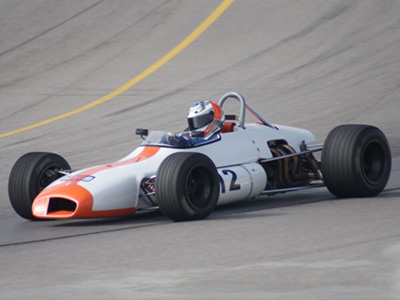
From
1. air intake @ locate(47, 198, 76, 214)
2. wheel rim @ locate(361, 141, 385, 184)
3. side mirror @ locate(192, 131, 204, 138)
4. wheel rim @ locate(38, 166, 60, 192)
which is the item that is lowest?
wheel rim @ locate(361, 141, 385, 184)

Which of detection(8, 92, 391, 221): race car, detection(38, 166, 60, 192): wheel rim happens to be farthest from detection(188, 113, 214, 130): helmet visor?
detection(38, 166, 60, 192): wheel rim

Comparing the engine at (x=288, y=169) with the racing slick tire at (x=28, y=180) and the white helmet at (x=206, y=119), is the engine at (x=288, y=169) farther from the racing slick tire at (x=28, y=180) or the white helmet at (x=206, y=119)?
the racing slick tire at (x=28, y=180)

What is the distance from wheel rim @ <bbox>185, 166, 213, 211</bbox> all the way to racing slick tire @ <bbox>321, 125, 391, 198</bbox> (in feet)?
4.76

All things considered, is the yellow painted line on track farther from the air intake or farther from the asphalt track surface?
the air intake

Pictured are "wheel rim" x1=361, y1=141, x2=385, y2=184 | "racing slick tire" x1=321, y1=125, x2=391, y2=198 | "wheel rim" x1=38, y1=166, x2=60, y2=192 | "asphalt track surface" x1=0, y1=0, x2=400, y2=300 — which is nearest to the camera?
"asphalt track surface" x1=0, y1=0, x2=400, y2=300

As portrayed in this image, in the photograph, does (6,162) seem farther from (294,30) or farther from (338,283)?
(294,30)

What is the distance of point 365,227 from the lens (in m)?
7.65

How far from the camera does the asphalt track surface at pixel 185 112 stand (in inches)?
238

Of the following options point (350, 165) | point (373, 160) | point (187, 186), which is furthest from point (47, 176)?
point (373, 160)

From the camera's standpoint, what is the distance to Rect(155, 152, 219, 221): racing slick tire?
818 cm

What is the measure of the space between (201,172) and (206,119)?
115 centimetres

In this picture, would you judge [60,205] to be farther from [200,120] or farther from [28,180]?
[200,120]

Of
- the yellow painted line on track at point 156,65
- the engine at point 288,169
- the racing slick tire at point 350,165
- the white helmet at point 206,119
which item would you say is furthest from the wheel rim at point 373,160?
the yellow painted line on track at point 156,65

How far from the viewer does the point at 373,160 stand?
32.1 feet
